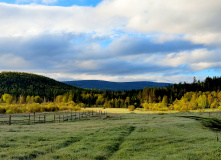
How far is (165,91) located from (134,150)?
16886 centimetres

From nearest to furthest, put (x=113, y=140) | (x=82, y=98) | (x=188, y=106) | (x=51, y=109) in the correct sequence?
(x=113, y=140) → (x=51, y=109) → (x=188, y=106) → (x=82, y=98)

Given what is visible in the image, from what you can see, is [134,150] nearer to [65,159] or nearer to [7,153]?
[65,159]

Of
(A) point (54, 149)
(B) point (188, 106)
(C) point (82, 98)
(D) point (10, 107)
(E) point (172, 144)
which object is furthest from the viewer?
(C) point (82, 98)

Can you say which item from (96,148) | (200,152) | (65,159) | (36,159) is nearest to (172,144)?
(200,152)

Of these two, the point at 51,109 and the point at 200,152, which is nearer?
the point at 200,152

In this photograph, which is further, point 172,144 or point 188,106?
point 188,106

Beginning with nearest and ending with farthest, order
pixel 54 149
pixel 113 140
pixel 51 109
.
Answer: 1. pixel 54 149
2. pixel 113 140
3. pixel 51 109

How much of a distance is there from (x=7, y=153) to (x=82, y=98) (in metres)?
165

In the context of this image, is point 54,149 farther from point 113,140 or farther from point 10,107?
point 10,107

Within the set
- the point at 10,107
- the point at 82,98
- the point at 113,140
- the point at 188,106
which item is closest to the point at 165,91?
the point at 188,106

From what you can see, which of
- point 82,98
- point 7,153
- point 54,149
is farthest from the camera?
point 82,98

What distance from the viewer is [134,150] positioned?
63.7ft

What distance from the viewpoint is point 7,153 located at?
54.8 feet

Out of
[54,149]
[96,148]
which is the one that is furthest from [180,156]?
[54,149]
